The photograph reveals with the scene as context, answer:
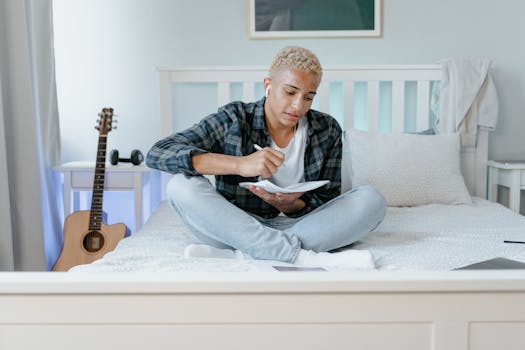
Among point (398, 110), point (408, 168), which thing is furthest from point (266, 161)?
point (398, 110)

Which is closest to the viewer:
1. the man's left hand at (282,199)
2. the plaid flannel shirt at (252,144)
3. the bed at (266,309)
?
the bed at (266,309)

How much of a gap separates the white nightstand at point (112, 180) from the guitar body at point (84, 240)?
0.37ft

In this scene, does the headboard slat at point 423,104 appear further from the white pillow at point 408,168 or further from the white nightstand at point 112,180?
the white nightstand at point 112,180

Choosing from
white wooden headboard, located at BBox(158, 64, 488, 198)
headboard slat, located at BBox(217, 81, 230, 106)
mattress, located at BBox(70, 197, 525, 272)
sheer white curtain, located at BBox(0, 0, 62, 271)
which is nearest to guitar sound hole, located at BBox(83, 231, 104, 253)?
sheer white curtain, located at BBox(0, 0, 62, 271)

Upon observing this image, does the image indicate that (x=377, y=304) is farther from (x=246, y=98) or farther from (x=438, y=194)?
(x=246, y=98)

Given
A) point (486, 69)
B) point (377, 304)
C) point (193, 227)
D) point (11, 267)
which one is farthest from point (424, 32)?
point (377, 304)

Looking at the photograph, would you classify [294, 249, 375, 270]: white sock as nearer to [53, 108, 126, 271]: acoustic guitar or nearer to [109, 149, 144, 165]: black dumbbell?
[53, 108, 126, 271]: acoustic guitar

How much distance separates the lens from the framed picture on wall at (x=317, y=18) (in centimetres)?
297

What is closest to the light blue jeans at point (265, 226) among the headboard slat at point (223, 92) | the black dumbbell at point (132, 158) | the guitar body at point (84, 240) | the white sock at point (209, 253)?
the white sock at point (209, 253)

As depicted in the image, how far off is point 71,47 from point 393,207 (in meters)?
1.67

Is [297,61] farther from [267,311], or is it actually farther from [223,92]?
[223,92]

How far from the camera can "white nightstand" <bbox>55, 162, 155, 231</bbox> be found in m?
2.72

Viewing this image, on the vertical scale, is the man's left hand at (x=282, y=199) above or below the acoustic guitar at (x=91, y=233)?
above

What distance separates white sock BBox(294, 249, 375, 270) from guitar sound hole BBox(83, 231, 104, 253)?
129 cm
